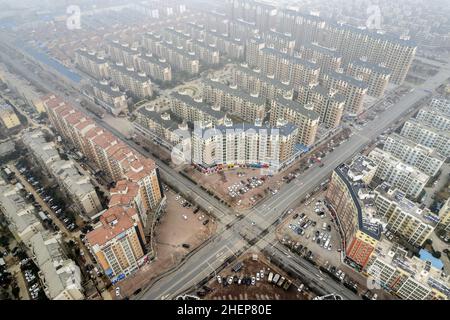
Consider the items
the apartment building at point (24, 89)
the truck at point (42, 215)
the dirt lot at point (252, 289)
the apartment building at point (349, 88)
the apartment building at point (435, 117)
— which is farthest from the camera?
the apartment building at point (24, 89)

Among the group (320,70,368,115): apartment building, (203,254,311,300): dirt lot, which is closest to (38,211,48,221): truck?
(203,254,311,300): dirt lot

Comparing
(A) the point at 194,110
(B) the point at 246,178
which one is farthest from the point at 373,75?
(A) the point at 194,110

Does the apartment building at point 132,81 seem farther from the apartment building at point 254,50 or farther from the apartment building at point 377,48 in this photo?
the apartment building at point 377,48

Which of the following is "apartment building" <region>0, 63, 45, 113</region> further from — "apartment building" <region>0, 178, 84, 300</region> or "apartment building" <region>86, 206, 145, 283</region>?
"apartment building" <region>86, 206, 145, 283</region>

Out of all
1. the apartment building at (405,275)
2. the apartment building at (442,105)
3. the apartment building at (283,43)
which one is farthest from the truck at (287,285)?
the apartment building at (283,43)

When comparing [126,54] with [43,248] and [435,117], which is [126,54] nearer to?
[43,248]
